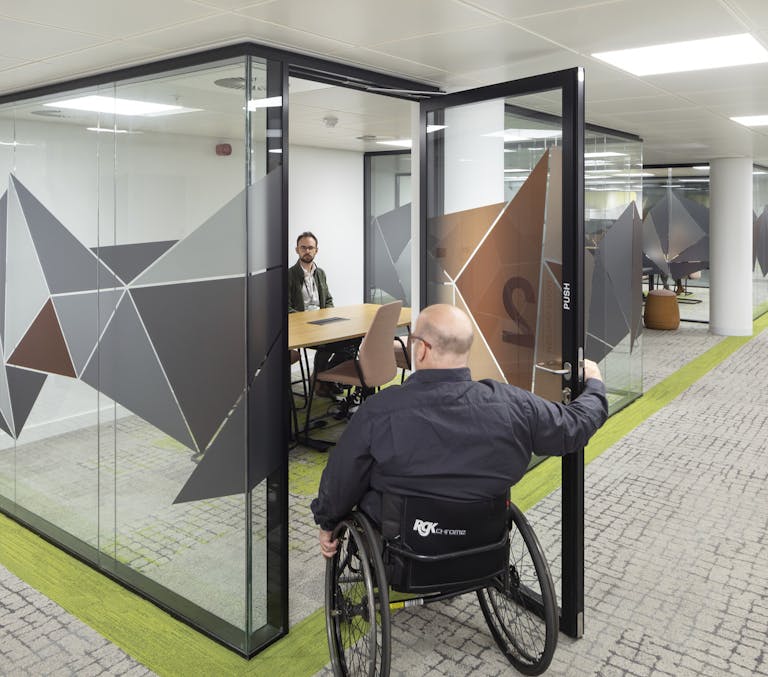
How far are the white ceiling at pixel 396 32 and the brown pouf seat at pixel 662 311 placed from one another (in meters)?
7.20

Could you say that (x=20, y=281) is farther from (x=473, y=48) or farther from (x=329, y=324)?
(x=473, y=48)

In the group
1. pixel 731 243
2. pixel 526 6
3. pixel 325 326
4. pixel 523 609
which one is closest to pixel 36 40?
pixel 526 6

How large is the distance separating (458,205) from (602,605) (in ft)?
6.13

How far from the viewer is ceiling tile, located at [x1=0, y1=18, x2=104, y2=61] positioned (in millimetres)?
2568

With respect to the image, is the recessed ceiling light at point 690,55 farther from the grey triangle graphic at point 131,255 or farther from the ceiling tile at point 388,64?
the grey triangle graphic at point 131,255

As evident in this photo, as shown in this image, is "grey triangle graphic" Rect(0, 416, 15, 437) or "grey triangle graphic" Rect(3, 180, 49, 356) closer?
"grey triangle graphic" Rect(3, 180, 49, 356)

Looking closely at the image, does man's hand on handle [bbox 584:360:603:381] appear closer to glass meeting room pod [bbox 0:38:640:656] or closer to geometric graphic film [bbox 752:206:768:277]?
glass meeting room pod [bbox 0:38:640:656]

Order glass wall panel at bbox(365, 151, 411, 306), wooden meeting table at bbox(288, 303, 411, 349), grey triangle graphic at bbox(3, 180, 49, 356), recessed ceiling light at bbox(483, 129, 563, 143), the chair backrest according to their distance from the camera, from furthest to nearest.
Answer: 1. glass wall panel at bbox(365, 151, 411, 306)
2. wooden meeting table at bbox(288, 303, 411, 349)
3. the chair backrest
4. grey triangle graphic at bbox(3, 180, 49, 356)
5. recessed ceiling light at bbox(483, 129, 563, 143)

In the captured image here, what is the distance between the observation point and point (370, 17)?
95.3 inches

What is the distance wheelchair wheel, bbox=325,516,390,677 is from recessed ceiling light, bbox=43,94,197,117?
5.59 feet

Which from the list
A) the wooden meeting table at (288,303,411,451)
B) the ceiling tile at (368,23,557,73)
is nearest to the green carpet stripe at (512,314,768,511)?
the wooden meeting table at (288,303,411,451)

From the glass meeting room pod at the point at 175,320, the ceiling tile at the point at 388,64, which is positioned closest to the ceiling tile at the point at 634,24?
the ceiling tile at the point at 388,64

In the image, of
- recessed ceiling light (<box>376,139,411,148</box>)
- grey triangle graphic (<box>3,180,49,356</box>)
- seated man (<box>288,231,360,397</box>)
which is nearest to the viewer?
grey triangle graphic (<box>3,180,49,356</box>)

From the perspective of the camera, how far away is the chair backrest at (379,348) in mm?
4906
